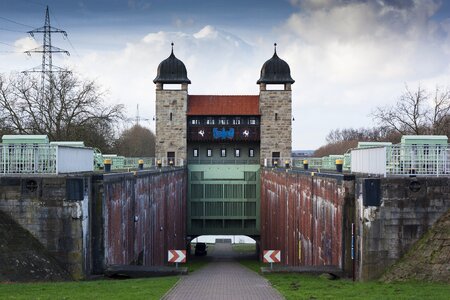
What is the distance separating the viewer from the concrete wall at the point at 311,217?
21.0 m

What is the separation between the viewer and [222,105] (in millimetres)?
61281

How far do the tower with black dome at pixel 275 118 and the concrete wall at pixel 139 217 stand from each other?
622 inches

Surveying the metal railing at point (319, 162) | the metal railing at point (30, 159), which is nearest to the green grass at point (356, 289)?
the metal railing at point (30, 159)

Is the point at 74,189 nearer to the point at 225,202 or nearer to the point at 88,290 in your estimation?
the point at 88,290

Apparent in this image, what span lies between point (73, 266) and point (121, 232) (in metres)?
4.42

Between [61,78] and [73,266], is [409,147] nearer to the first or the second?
[73,266]

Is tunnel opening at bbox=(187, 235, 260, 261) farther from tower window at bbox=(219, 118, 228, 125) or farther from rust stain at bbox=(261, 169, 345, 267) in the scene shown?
rust stain at bbox=(261, 169, 345, 267)

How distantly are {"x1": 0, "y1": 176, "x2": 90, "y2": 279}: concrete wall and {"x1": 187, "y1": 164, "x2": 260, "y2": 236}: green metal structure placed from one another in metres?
38.3

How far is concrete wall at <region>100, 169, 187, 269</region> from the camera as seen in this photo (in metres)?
21.3

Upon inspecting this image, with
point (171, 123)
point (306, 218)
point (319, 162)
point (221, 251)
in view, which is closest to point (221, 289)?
point (306, 218)

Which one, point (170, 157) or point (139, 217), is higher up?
point (170, 157)

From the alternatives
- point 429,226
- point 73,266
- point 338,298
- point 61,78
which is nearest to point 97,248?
point 73,266

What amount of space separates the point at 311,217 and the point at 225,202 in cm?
3027

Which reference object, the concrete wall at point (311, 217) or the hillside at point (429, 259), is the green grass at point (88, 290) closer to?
the concrete wall at point (311, 217)
